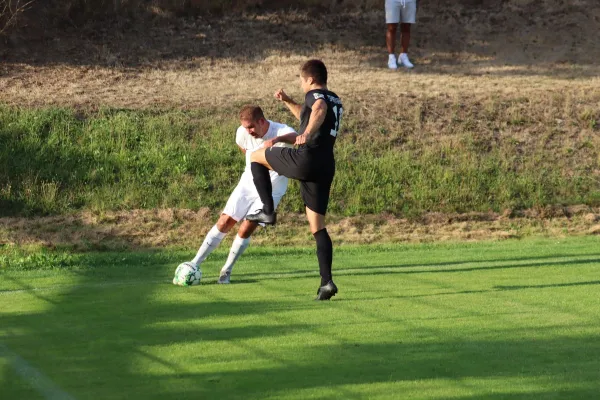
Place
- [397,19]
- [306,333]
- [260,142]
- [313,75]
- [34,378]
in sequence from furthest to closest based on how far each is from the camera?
[397,19]
[260,142]
[313,75]
[306,333]
[34,378]

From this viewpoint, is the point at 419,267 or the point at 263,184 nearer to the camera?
the point at 263,184

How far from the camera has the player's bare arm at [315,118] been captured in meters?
9.08

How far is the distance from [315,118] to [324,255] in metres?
1.24

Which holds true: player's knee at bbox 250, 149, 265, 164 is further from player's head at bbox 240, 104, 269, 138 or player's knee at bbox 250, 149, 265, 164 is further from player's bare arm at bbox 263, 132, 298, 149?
player's head at bbox 240, 104, 269, 138

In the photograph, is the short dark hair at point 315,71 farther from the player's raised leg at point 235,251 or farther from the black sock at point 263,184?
the player's raised leg at point 235,251

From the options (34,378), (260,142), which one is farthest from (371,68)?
(34,378)

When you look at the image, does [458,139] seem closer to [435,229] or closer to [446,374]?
[435,229]

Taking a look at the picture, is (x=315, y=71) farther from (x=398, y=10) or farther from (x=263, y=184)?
(x=398, y=10)

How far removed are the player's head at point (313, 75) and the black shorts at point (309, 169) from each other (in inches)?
22.1

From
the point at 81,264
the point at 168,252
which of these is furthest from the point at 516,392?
the point at 168,252

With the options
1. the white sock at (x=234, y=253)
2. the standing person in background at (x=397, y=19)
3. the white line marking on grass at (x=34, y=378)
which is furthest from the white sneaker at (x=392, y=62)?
the white line marking on grass at (x=34, y=378)

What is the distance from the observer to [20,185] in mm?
16797

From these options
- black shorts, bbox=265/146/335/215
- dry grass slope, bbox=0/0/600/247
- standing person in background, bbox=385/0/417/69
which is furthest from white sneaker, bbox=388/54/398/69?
black shorts, bbox=265/146/335/215

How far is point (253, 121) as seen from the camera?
1045 cm
